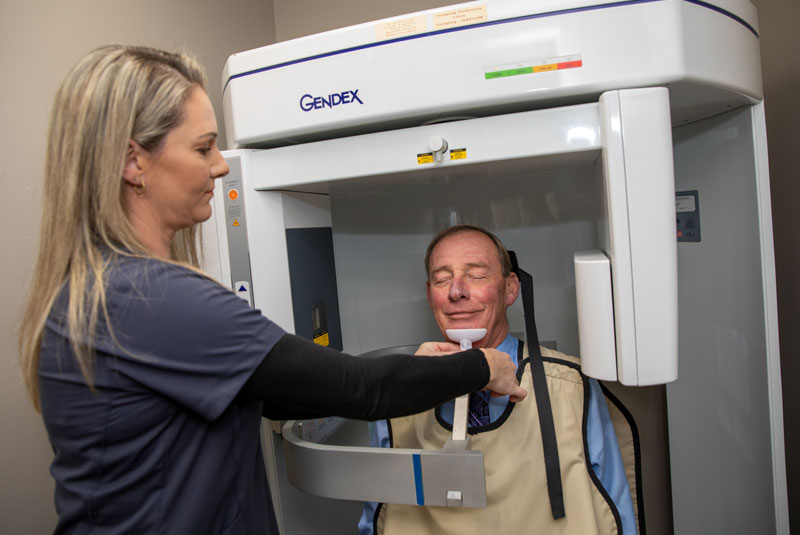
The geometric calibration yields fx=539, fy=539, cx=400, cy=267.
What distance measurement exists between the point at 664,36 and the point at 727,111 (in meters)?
0.46

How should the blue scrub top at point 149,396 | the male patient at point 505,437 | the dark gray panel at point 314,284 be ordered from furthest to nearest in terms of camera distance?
1. the dark gray panel at point 314,284
2. the male patient at point 505,437
3. the blue scrub top at point 149,396

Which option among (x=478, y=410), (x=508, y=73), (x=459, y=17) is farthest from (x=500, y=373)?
(x=459, y=17)

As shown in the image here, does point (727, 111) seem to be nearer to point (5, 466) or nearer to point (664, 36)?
point (664, 36)

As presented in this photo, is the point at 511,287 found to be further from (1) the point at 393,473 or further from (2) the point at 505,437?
(1) the point at 393,473

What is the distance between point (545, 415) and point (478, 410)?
6.5 inches

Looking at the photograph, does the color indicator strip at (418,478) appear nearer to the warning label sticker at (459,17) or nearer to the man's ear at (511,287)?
the man's ear at (511,287)

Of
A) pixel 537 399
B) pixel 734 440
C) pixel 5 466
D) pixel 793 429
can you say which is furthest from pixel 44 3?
pixel 793 429

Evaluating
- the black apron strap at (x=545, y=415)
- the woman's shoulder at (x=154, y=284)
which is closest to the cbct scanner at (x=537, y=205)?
the black apron strap at (x=545, y=415)

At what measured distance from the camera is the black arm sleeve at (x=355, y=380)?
2.38 ft

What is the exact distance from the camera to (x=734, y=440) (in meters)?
1.42

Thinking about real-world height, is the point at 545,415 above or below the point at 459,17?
below

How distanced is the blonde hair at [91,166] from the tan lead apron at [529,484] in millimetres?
791

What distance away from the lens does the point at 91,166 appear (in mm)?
738

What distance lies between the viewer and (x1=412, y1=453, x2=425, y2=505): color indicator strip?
93 cm
